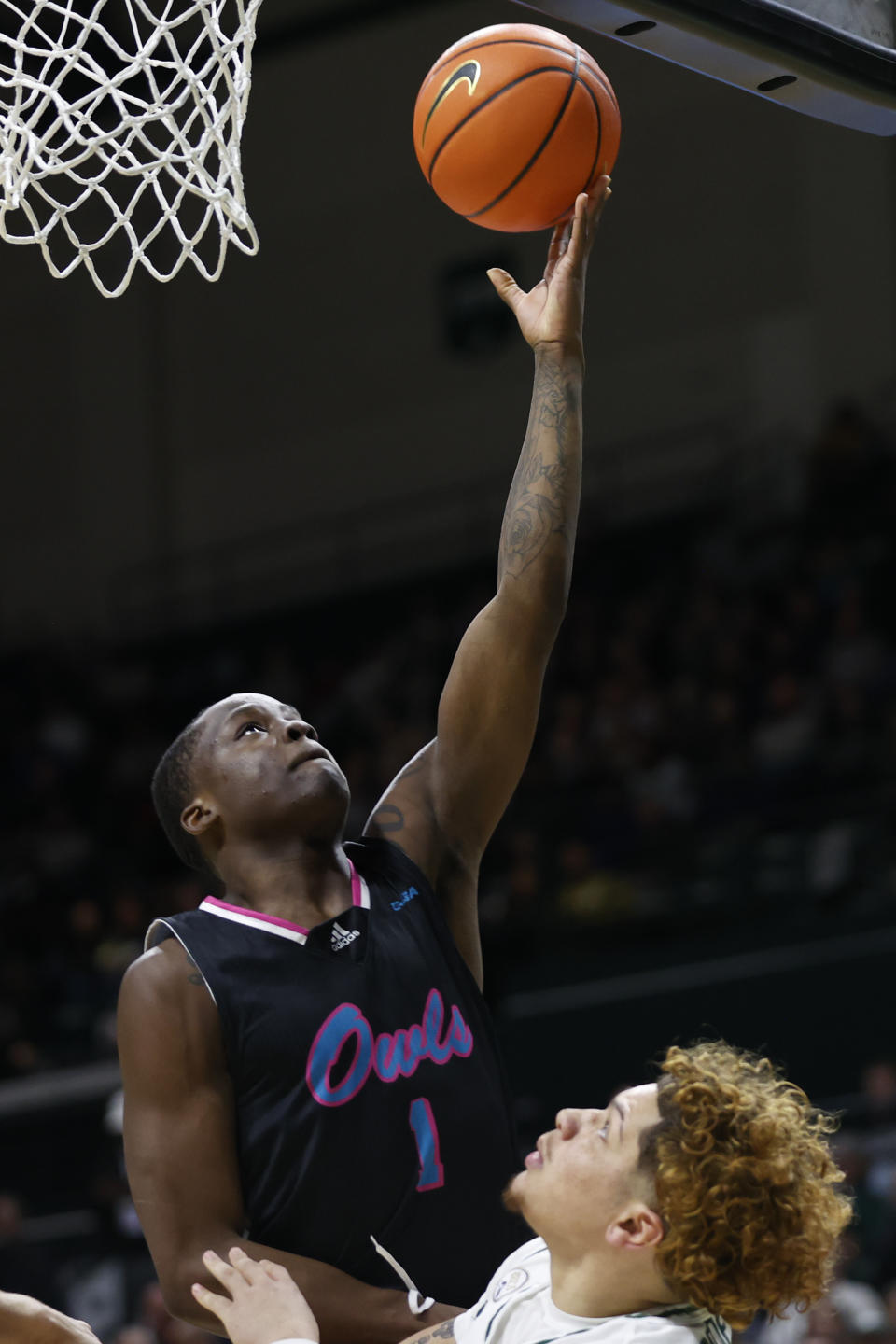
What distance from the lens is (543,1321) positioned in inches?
90.0

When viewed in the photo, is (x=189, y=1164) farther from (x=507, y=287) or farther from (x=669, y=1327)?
(x=507, y=287)

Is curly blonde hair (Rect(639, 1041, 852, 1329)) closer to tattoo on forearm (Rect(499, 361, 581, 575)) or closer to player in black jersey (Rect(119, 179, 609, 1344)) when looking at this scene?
player in black jersey (Rect(119, 179, 609, 1344))

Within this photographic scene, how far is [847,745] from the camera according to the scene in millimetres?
10180

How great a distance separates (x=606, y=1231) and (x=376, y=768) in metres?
9.70

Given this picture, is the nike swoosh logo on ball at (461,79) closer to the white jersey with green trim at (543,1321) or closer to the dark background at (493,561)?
the white jersey with green trim at (543,1321)

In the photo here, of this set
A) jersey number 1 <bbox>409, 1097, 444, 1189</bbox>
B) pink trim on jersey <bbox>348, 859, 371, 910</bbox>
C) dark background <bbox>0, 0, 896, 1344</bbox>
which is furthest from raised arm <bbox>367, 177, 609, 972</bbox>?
dark background <bbox>0, 0, 896, 1344</bbox>

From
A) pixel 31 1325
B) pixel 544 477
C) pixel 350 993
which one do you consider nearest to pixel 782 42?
pixel 544 477

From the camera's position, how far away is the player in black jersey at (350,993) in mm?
2623

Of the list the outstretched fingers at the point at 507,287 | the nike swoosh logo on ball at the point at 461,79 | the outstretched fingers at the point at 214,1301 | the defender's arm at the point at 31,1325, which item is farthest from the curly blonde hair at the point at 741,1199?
the nike swoosh logo on ball at the point at 461,79

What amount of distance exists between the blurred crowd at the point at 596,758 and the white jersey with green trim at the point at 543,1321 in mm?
4382

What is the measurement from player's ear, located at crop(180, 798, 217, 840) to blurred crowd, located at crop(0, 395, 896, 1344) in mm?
4287

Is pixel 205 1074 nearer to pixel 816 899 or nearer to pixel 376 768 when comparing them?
pixel 816 899

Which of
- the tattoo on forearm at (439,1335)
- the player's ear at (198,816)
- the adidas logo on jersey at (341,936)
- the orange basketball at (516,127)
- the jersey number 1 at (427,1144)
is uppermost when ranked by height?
the orange basketball at (516,127)

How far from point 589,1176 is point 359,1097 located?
0.53 metres
